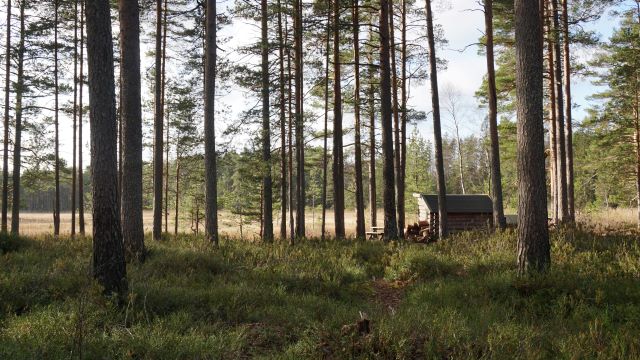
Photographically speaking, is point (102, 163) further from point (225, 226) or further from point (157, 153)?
point (225, 226)

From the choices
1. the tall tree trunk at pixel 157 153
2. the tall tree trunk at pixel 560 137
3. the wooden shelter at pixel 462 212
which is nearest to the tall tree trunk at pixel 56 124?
the tall tree trunk at pixel 157 153

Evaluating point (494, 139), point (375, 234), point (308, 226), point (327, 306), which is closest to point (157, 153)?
point (375, 234)

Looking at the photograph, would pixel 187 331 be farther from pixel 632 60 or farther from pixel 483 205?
pixel 632 60

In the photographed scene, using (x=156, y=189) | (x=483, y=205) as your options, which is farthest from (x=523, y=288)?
(x=483, y=205)

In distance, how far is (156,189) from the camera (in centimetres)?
1504

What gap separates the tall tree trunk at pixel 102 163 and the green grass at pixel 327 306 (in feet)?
1.25

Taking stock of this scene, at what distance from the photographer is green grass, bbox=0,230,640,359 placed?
4430 mm

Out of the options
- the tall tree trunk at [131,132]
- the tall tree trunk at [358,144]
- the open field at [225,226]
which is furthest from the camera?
the open field at [225,226]

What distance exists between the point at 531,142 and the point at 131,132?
852cm

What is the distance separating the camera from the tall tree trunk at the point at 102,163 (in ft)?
19.9

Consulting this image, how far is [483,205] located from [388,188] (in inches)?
468

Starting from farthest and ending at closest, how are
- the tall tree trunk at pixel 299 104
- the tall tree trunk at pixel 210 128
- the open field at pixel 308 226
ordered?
1. the open field at pixel 308 226
2. the tall tree trunk at pixel 299 104
3. the tall tree trunk at pixel 210 128

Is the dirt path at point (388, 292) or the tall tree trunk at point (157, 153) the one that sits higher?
the tall tree trunk at point (157, 153)

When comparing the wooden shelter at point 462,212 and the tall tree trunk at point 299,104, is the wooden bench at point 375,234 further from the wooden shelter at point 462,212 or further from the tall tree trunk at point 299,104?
the tall tree trunk at point 299,104
